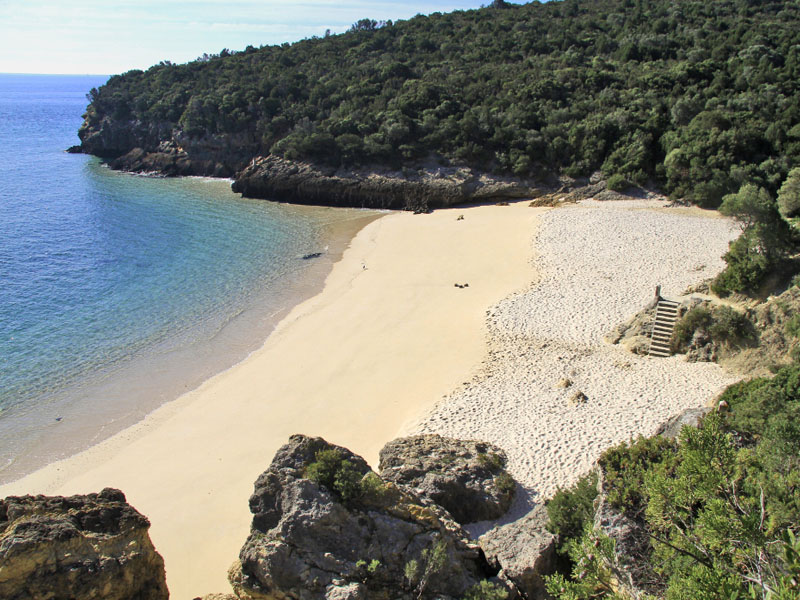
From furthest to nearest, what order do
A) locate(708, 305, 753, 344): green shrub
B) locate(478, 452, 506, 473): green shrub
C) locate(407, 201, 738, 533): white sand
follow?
locate(708, 305, 753, 344): green shrub, locate(407, 201, 738, 533): white sand, locate(478, 452, 506, 473): green shrub

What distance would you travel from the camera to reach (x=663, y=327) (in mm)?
17891

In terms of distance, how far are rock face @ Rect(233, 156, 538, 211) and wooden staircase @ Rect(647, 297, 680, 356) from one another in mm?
23065

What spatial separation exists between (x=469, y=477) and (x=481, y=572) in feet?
11.1

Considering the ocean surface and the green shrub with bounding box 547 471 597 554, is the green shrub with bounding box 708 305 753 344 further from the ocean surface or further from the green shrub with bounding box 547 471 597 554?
the ocean surface

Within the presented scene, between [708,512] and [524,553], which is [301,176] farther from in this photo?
[708,512]

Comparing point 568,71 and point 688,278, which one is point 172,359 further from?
point 568,71

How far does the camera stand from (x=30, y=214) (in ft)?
137

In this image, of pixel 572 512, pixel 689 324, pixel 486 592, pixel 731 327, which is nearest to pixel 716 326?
pixel 731 327

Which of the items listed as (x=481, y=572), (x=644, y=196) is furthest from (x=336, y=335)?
(x=644, y=196)

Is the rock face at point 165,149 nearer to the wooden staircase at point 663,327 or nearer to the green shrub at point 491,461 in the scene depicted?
the wooden staircase at point 663,327

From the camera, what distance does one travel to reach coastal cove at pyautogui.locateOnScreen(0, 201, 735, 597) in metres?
13.2

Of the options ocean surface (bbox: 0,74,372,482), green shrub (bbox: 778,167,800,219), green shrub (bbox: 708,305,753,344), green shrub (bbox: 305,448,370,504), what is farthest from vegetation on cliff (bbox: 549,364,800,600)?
green shrub (bbox: 778,167,800,219)

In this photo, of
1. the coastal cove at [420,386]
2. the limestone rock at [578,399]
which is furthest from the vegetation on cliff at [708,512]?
the limestone rock at [578,399]

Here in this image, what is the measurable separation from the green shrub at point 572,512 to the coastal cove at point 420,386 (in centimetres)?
159
